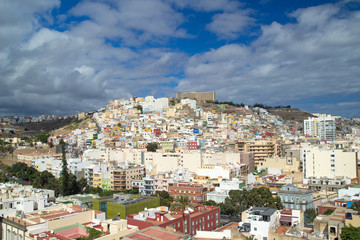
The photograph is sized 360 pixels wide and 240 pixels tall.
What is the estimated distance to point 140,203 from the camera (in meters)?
25.9

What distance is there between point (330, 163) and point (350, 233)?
85.6 ft

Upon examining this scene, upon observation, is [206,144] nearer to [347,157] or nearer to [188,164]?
[188,164]

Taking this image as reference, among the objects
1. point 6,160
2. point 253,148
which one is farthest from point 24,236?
point 6,160

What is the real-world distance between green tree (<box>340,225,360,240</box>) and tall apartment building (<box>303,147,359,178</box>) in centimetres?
2502

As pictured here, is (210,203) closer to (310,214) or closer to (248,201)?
(248,201)

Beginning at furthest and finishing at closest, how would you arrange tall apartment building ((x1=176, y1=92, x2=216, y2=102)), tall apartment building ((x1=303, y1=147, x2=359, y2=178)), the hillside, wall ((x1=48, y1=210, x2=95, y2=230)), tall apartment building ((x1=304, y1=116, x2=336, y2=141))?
1. tall apartment building ((x1=176, y1=92, x2=216, y2=102))
2. the hillside
3. tall apartment building ((x1=304, y1=116, x2=336, y2=141))
4. tall apartment building ((x1=303, y1=147, x2=359, y2=178))
5. wall ((x1=48, y1=210, x2=95, y2=230))

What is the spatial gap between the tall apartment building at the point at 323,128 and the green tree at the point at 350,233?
70565mm

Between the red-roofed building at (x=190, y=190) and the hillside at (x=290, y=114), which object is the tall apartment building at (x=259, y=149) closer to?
the red-roofed building at (x=190, y=190)

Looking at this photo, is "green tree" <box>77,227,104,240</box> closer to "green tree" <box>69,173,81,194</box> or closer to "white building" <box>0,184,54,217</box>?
"white building" <box>0,184,54,217</box>

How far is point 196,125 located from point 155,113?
1526 cm

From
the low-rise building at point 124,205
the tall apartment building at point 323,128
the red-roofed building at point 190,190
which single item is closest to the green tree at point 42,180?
the red-roofed building at point 190,190

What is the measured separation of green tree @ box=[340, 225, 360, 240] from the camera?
542 inches

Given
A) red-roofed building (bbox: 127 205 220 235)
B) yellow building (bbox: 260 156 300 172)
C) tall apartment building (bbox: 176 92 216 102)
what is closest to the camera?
red-roofed building (bbox: 127 205 220 235)

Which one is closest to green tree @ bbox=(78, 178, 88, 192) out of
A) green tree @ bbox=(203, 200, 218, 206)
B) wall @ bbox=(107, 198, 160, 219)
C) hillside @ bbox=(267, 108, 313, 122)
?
wall @ bbox=(107, 198, 160, 219)
